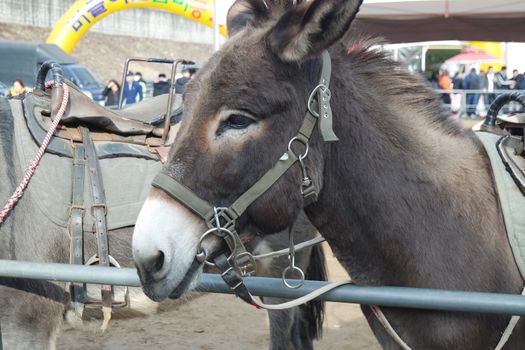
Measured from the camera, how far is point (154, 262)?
1.70 meters

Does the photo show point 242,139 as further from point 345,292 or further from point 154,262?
point 345,292

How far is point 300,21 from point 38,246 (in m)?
1.71

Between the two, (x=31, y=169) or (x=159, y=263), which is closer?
(x=159, y=263)

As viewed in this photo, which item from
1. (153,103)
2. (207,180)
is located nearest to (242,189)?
(207,180)

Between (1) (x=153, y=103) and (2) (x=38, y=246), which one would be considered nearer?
(2) (x=38, y=246)

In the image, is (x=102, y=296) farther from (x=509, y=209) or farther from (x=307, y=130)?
(x=509, y=209)

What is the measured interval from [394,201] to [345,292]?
0.33 m

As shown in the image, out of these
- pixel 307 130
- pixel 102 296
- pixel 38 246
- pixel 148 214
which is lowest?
pixel 102 296

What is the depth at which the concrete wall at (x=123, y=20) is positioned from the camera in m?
27.0

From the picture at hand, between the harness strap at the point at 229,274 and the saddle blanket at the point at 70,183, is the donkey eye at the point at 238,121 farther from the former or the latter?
the saddle blanket at the point at 70,183

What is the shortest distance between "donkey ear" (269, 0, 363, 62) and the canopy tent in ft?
20.8

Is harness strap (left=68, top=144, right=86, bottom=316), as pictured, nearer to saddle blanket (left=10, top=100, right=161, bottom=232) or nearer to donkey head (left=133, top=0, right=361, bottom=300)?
saddle blanket (left=10, top=100, right=161, bottom=232)

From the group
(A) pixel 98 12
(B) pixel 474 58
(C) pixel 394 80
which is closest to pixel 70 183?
(C) pixel 394 80

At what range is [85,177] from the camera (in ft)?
9.70
